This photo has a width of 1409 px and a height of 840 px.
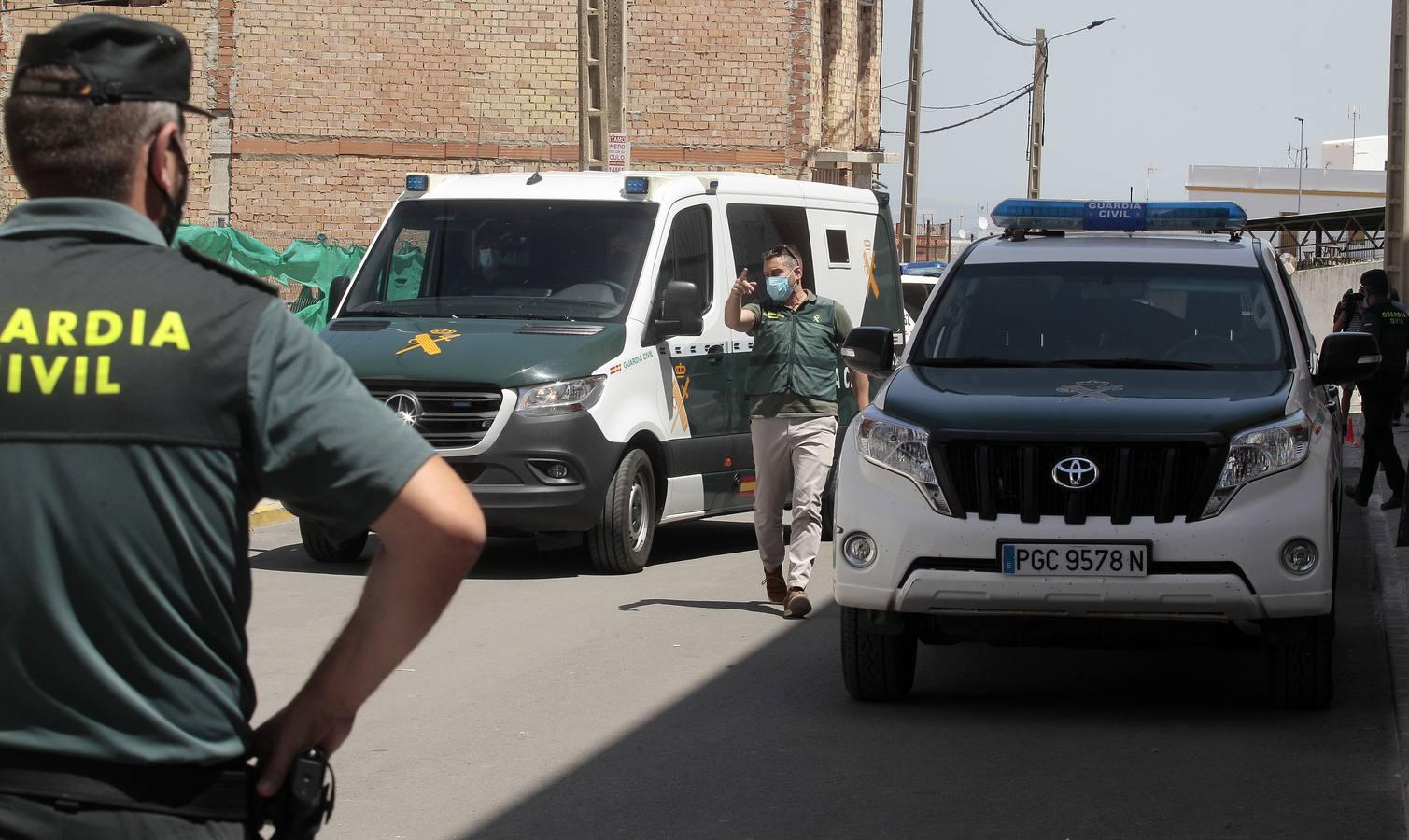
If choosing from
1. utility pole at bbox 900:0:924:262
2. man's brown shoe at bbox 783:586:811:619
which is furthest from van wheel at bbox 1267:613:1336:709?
utility pole at bbox 900:0:924:262

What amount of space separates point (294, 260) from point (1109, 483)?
15.8 meters

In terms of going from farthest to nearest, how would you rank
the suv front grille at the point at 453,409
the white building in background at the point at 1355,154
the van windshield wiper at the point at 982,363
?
the white building in background at the point at 1355,154 < the suv front grille at the point at 453,409 < the van windshield wiper at the point at 982,363

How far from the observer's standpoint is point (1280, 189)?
85.2 m

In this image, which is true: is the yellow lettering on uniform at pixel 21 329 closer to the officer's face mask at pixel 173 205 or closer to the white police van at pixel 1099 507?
the officer's face mask at pixel 173 205

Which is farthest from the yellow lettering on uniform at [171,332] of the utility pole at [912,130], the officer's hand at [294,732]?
the utility pole at [912,130]

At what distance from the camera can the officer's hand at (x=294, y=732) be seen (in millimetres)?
2330

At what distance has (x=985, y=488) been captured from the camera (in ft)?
22.6

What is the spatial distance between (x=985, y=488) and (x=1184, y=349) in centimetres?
145

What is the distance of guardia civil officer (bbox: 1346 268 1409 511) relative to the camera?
45.5ft

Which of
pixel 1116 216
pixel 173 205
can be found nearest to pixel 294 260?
pixel 1116 216

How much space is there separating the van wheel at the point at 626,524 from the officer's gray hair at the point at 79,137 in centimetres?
850

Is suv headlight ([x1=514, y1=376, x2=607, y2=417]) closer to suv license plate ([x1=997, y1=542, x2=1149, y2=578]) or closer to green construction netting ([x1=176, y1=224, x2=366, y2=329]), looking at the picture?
suv license plate ([x1=997, y1=542, x2=1149, y2=578])

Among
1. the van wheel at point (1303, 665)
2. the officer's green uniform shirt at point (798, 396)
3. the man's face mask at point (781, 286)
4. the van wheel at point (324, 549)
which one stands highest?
the man's face mask at point (781, 286)

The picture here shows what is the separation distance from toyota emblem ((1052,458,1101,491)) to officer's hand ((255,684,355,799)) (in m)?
4.76
